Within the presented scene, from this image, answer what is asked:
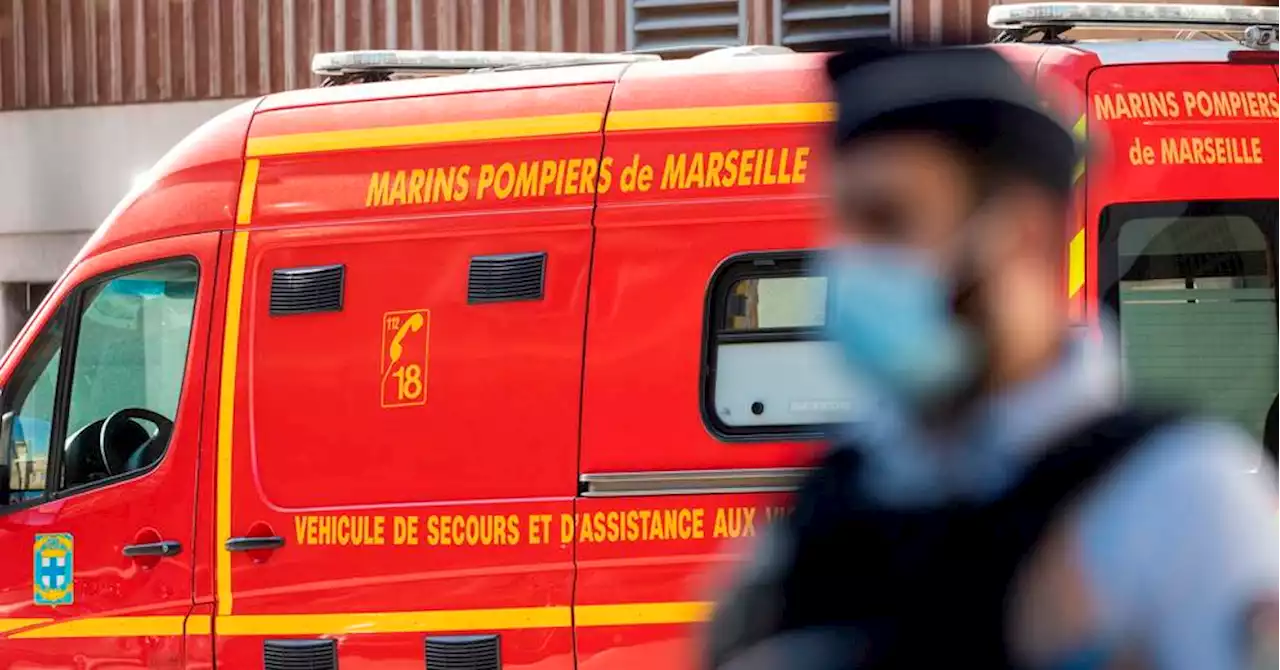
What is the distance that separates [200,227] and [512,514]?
1.41m

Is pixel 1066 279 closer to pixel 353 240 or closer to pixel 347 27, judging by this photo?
pixel 353 240

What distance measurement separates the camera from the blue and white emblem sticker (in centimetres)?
561

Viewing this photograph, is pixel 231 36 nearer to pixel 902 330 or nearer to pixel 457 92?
pixel 457 92

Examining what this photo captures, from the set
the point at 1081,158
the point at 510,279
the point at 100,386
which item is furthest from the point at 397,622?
the point at 1081,158

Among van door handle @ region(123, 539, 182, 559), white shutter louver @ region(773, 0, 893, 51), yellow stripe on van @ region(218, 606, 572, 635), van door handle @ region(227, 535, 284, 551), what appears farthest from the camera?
white shutter louver @ region(773, 0, 893, 51)

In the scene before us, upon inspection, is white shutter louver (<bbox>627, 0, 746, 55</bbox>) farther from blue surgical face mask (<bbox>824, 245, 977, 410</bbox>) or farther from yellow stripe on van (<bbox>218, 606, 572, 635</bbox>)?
blue surgical face mask (<bbox>824, 245, 977, 410</bbox>)

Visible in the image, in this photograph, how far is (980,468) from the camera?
3.42 feet

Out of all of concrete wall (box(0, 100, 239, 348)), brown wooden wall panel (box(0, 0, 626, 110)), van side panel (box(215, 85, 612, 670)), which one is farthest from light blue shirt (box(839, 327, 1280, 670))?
concrete wall (box(0, 100, 239, 348))

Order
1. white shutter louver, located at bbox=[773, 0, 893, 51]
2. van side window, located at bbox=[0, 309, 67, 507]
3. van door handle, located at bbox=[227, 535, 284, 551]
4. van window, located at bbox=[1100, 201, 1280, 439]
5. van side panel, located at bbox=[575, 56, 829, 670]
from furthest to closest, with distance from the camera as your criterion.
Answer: white shutter louver, located at bbox=[773, 0, 893, 51]
van side window, located at bbox=[0, 309, 67, 507]
van door handle, located at bbox=[227, 535, 284, 551]
van side panel, located at bbox=[575, 56, 829, 670]
van window, located at bbox=[1100, 201, 1280, 439]

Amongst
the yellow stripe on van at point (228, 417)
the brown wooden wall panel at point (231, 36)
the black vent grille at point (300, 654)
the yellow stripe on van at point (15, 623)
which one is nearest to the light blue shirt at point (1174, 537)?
the black vent grille at point (300, 654)

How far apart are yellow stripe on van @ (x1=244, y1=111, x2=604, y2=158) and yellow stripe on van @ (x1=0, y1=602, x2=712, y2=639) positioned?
1.35 m

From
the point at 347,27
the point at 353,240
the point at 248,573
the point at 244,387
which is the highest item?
the point at 347,27

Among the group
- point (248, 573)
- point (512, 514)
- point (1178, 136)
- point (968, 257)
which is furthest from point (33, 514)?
point (968, 257)

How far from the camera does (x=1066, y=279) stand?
1089 mm
